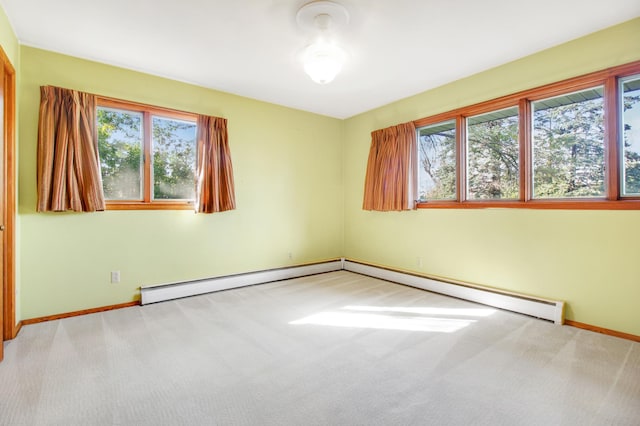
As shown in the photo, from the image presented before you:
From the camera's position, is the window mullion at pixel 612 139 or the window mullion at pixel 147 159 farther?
the window mullion at pixel 147 159

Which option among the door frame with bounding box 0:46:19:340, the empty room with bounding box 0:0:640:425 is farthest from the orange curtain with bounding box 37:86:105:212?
the door frame with bounding box 0:46:19:340

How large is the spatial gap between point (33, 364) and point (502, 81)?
4.95 metres

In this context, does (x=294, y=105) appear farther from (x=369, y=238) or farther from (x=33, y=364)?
(x=33, y=364)

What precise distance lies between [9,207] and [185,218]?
156 cm

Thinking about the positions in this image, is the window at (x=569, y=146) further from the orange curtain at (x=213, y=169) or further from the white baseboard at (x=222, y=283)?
the orange curtain at (x=213, y=169)

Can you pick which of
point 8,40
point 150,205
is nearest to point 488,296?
point 150,205

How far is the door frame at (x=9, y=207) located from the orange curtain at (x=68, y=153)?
0.24 meters

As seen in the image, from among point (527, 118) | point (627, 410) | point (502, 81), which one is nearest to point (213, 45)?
point (502, 81)

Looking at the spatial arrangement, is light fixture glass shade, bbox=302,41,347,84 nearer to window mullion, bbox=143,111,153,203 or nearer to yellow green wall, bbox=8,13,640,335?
yellow green wall, bbox=8,13,640,335

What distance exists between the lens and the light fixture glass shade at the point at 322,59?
111 inches

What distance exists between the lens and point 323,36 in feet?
8.93

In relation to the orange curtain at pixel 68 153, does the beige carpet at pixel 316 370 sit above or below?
below

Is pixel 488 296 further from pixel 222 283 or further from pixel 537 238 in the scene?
pixel 222 283

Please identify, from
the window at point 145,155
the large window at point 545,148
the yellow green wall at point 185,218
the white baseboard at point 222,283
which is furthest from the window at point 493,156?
the window at point 145,155
